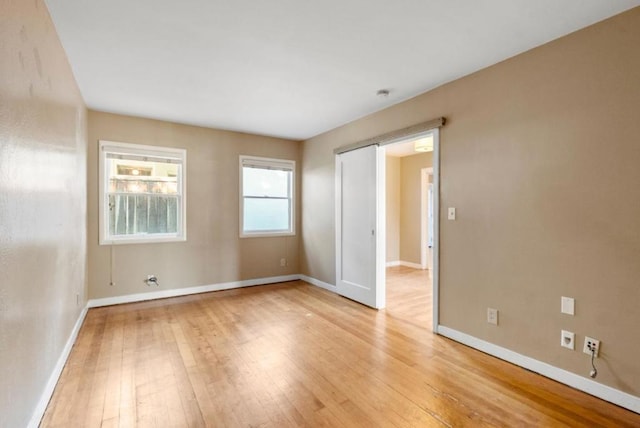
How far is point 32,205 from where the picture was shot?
1.64 meters

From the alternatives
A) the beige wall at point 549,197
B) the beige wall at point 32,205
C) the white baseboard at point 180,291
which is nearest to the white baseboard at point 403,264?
the white baseboard at point 180,291

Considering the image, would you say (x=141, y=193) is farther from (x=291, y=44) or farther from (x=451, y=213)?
(x=451, y=213)

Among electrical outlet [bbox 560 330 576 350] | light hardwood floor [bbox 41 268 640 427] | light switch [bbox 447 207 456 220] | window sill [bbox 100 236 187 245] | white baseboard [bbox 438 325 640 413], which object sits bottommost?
light hardwood floor [bbox 41 268 640 427]

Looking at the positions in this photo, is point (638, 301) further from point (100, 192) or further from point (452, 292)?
point (100, 192)

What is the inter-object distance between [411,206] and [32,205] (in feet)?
21.1

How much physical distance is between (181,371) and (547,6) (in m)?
3.54

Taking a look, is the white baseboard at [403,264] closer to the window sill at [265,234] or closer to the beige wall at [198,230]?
the beige wall at [198,230]

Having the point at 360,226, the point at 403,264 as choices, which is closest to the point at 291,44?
the point at 360,226

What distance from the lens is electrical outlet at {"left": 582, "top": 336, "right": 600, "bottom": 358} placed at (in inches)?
79.0

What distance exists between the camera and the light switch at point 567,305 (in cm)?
213

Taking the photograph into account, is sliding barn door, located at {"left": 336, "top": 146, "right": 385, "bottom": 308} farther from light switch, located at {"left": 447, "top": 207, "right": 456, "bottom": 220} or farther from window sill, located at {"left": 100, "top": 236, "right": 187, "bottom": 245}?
window sill, located at {"left": 100, "top": 236, "right": 187, "bottom": 245}

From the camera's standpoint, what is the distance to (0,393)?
1229 mm

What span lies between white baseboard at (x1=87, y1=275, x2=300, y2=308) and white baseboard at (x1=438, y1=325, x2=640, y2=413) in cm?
302

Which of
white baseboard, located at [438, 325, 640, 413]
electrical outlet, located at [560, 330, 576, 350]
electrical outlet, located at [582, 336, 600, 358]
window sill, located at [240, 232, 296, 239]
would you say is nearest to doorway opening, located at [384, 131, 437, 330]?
window sill, located at [240, 232, 296, 239]
